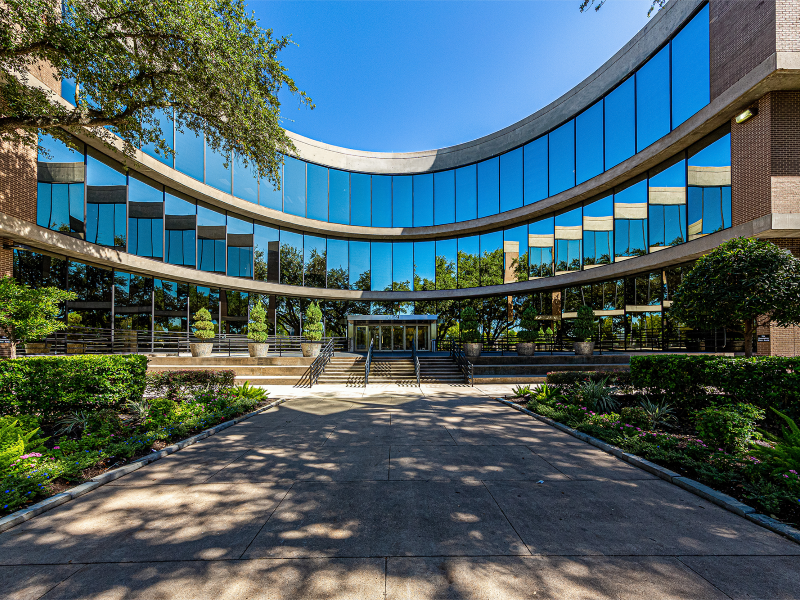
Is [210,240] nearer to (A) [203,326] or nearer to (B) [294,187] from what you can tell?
(A) [203,326]

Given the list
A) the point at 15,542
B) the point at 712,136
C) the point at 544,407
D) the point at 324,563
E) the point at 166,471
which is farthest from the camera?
the point at 712,136

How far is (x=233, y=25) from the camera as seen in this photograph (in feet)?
30.6

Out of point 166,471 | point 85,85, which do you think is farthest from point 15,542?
point 85,85

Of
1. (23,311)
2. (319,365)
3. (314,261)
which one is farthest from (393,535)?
(314,261)

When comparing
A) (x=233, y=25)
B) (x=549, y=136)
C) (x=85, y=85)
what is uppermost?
(x=549, y=136)

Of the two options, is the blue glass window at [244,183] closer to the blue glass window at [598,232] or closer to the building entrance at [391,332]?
the building entrance at [391,332]

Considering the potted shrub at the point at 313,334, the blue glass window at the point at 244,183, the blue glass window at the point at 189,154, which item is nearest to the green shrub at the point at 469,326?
the potted shrub at the point at 313,334

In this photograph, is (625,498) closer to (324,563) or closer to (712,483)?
(712,483)

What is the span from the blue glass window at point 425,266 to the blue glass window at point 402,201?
229 cm

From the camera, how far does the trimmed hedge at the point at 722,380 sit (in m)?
6.04

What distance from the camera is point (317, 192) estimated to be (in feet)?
82.6

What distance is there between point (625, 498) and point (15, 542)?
695 centimetres

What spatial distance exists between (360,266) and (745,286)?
2215cm

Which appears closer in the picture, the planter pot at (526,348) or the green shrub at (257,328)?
the green shrub at (257,328)
